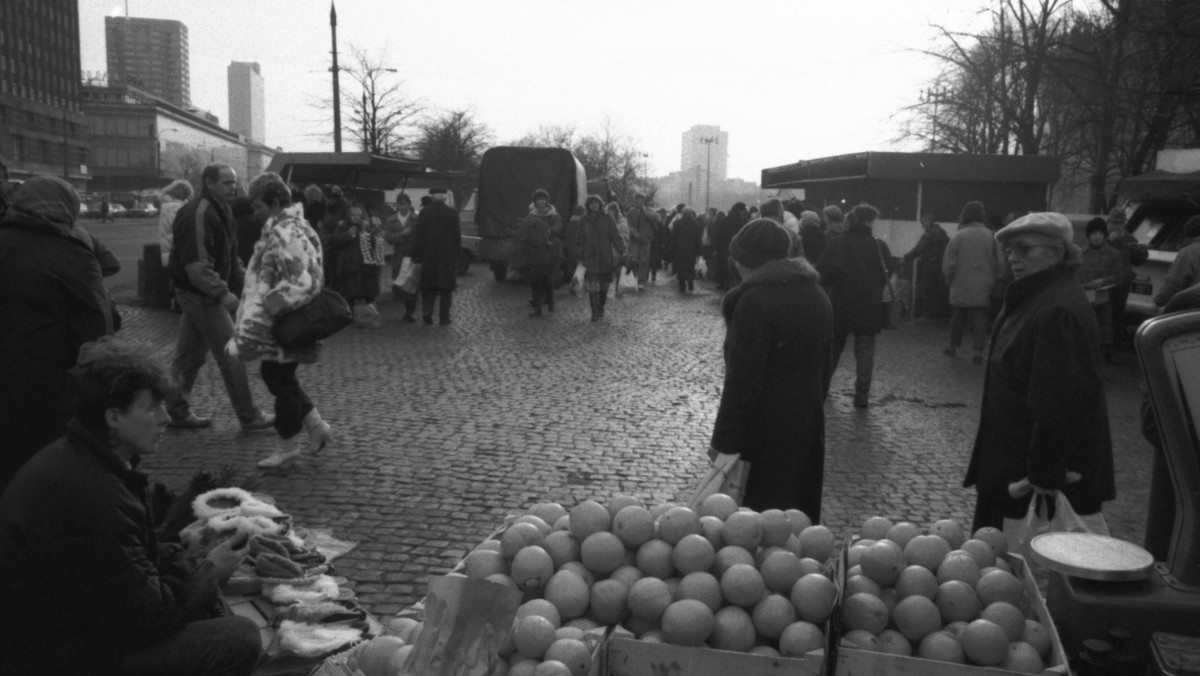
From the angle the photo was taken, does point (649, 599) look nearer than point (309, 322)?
Yes

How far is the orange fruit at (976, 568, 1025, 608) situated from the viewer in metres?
2.66

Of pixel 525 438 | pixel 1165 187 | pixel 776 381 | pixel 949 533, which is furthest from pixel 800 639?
pixel 1165 187

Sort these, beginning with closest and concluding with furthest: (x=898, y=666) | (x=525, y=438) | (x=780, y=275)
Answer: (x=898, y=666) → (x=780, y=275) → (x=525, y=438)

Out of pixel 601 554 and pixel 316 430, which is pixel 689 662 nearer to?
pixel 601 554

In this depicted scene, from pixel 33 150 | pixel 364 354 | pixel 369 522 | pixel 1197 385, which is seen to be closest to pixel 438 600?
pixel 1197 385

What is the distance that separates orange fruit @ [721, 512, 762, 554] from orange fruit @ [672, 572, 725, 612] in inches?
8.6

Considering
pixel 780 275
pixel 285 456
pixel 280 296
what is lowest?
pixel 285 456

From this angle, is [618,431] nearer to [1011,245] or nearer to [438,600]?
[1011,245]

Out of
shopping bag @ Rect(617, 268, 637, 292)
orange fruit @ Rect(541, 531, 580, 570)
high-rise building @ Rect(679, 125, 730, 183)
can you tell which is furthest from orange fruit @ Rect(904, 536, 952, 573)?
high-rise building @ Rect(679, 125, 730, 183)

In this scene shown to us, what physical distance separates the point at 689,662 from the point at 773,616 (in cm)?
30

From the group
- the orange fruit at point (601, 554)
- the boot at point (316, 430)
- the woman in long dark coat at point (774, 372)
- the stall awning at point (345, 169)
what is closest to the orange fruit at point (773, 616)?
the orange fruit at point (601, 554)

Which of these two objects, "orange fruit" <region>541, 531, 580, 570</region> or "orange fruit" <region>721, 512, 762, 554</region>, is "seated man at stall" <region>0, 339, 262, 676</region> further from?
"orange fruit" <region>721, 512, 762, 554</region>

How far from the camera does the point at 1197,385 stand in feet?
7.66

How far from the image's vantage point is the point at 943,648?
8.03 ft
